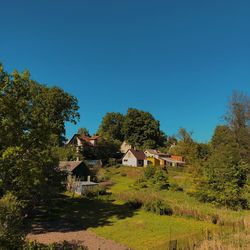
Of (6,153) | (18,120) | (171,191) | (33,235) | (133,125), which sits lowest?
(33,235)

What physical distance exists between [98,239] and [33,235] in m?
3.64

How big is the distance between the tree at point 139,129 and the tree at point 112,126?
277 cm

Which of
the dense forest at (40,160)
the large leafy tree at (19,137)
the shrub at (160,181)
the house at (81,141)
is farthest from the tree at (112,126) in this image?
the large leafy tree at (19,137)

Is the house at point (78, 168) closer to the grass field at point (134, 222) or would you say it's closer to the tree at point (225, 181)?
the grass field at point (134, 222)

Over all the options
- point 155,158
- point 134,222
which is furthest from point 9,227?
point 155,158

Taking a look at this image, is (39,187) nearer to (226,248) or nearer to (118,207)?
(118,207)

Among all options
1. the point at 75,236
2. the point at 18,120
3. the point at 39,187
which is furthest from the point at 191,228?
the point at 18,120

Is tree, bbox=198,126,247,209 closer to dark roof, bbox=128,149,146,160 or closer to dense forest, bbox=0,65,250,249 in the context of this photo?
dense forest, bbox=0,65,250,249

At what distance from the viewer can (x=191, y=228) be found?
15.6 m

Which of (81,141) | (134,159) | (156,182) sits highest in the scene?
(81,141)

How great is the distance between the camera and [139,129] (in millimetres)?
80500

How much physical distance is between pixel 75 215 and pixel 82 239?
622cm

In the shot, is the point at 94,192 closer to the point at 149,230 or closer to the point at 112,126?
the point at 149,230

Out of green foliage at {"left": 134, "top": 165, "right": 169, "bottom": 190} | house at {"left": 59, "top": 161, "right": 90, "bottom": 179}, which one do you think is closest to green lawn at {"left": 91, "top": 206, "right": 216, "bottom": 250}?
green foliage at {"left": 134, "top": 165, "right": 169, "bottom": 190}
